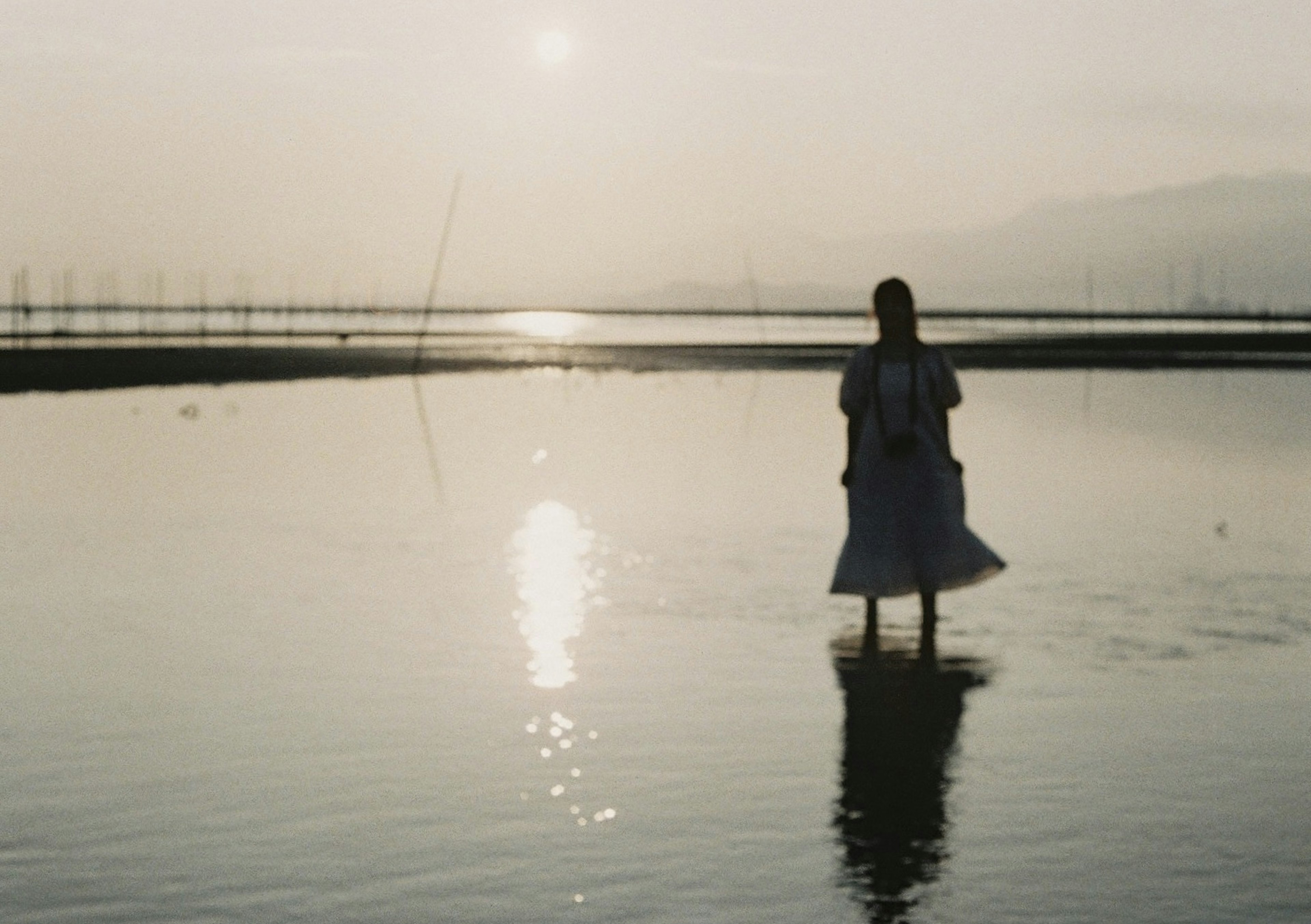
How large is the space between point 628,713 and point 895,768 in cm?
135

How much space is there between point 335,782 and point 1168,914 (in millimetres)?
2877

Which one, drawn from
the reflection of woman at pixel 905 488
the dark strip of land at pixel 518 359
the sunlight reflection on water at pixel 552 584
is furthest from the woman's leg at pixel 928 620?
the dark strip of land at pixel 518 359

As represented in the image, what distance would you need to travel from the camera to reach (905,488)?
10.4 metres

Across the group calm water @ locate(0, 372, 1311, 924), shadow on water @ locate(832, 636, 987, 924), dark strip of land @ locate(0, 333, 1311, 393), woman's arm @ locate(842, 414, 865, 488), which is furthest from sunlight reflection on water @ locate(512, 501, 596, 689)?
dark strip of land @ locate(0, 333, 1311, 393)

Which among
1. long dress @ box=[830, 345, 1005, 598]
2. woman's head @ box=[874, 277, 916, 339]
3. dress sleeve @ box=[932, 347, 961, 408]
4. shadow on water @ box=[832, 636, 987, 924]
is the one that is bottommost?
shadow on water @ box=[832, 636, 987, 924]

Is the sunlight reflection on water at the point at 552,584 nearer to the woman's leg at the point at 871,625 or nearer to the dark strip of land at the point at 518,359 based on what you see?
the woman's leg at the point at 871,625

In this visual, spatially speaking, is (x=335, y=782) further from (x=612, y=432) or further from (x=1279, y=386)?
(x=1279, y=386)

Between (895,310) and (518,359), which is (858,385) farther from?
(518,359)

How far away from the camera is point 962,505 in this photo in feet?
34.4

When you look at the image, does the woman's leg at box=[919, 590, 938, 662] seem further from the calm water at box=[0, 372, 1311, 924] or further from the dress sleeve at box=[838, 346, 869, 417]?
the dress sleeve at box=[838, 346, 869, 417]

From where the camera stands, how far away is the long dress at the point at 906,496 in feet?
33.9

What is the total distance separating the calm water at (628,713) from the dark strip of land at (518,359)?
28.2 metres

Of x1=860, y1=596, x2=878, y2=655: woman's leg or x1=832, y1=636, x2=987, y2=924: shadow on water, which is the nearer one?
x1=832, y1=636, x2=987, y2=924: shadow on water

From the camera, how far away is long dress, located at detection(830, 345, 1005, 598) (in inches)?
406
